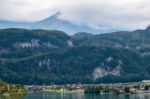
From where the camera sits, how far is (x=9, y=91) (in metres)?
165

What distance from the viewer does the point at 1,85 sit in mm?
169375

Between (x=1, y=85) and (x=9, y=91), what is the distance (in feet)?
18.1
